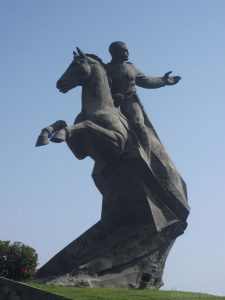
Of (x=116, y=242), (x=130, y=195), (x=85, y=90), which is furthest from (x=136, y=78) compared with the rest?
(x=116, y=242)

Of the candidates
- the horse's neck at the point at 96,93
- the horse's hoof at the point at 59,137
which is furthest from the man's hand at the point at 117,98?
the horse's hoof at the point at 59,137

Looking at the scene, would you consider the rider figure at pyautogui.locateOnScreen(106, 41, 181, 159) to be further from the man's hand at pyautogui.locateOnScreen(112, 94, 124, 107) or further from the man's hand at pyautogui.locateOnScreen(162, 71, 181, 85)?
the man's hand at pyautogui.locateOnScreen(162, 71, 181, 85)

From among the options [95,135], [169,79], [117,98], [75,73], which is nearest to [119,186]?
[95,135]

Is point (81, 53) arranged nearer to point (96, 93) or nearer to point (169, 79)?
point (96, 93)

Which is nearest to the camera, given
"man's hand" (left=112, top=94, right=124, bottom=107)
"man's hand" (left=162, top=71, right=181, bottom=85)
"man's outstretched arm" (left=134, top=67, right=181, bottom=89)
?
"man's hand" (left=112, top=94, right=124, bottom=107)

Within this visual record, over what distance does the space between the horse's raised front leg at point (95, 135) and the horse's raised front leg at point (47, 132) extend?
10.0 inches

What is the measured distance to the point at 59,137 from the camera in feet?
44.9

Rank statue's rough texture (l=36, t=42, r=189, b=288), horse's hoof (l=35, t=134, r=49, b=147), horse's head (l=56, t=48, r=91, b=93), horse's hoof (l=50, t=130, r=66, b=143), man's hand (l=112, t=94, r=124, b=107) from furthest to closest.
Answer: man's hand (l=112, t=94, r=124, b=107) < horse's head (l=56, t=48, r=91, b=93) < statue's rough texture (l=36, t=42, r=189, b=288) < horse's hoof (l=35, t=134, r=49, b=147) < horse's hoof (l=50, t=130, r=66, b=143)

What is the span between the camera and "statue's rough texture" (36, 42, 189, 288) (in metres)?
14.5

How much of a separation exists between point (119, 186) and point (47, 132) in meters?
2.19

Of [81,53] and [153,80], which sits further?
[153,80]

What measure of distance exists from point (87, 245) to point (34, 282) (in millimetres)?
1597

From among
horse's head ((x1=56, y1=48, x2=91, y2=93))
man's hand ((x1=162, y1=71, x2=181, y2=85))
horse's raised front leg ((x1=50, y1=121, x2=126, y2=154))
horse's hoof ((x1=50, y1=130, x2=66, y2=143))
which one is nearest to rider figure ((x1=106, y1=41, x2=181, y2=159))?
horse's head ((x1=56, y1=48, x2=91, y2=93))

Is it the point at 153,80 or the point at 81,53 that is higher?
the point at 153,80
